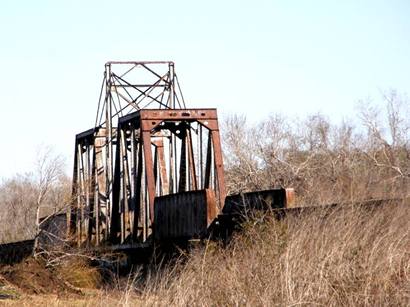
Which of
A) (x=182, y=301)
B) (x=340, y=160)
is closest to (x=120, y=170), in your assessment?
(x=182, y=301)

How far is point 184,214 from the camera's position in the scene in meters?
27.2

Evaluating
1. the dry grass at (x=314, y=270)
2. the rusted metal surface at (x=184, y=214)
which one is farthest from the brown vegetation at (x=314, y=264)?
the rusted metal surface at (x=184, y=214)

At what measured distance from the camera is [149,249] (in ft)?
98.4

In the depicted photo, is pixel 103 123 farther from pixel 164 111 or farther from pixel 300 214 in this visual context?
pixel 300 214

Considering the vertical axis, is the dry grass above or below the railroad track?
below

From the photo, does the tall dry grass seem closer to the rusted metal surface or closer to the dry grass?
the dry grass

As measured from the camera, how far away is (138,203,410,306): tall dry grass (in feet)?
44.0

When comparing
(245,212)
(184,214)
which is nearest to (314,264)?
(245,212)

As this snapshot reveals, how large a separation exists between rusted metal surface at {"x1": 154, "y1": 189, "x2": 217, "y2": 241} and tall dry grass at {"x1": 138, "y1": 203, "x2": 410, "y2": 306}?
32.4ft

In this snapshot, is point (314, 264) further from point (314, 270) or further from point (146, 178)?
point (146, 178)

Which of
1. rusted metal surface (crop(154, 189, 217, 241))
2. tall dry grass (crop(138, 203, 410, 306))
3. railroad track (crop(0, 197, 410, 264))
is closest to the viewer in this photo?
tall dry grass (crop(138, 203, 410, 306))

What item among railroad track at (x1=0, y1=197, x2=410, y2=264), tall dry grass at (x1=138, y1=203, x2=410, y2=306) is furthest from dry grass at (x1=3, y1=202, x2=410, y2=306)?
railroad track at (x1=0, y1=197, x2=410, y2=264)

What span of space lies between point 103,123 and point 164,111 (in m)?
6.32

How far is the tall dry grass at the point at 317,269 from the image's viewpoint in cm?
1341
